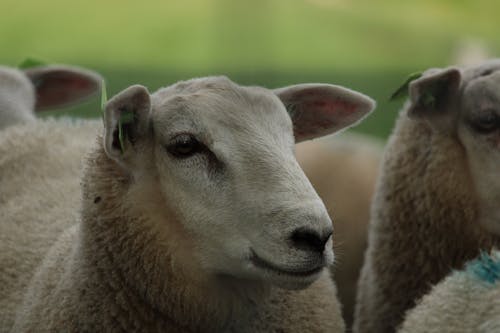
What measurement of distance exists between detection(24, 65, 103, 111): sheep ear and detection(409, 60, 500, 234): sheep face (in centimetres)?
187

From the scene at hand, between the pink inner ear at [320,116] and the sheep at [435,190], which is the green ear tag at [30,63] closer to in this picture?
the sheep at [435,190]

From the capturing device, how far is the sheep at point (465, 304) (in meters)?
3.35

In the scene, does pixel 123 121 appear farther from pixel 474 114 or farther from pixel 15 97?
pixel 15 97

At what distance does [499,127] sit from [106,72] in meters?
9.52

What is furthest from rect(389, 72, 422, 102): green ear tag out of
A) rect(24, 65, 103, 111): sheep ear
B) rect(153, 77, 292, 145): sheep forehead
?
rect(24, 65, 103, 111): sheep ear

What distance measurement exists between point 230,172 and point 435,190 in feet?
4.16

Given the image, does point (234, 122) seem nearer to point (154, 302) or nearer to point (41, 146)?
point (154, 302)

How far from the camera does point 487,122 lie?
13.6ft

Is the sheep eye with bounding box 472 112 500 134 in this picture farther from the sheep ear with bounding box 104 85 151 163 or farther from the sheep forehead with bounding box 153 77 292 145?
the sheep ear with bounding box 104 85 151 163

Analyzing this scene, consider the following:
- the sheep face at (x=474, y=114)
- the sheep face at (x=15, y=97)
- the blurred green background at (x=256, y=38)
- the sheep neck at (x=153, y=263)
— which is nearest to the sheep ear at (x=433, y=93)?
the sheep face at (x=474, y=114)

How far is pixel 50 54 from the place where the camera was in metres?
15.5

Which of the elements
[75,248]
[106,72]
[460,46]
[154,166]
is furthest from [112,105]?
[460,46]

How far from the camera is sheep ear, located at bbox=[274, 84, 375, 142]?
375cm

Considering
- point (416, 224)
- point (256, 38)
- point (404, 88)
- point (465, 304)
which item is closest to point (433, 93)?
point (404, 88)
